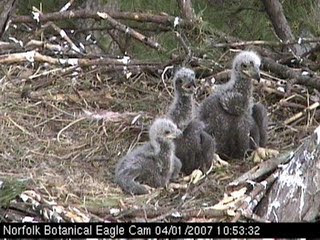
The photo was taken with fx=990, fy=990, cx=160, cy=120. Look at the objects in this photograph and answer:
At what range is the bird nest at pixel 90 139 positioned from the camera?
526 centimetres

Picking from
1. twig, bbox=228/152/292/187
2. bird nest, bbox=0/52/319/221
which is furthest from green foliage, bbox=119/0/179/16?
twig, bbox=228/152/292/187

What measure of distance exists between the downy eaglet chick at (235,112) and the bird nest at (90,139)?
14cm

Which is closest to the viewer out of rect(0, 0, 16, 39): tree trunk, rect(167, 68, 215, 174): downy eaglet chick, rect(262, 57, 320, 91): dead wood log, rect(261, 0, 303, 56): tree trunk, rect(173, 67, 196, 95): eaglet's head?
rect(167, 68, 215, 174): downy eaglet chick

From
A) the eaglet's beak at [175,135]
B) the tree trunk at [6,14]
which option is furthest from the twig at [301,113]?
the tree trunk at [6,14]

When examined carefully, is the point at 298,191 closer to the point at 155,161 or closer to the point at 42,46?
the point at 155,161

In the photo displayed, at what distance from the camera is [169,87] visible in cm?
720

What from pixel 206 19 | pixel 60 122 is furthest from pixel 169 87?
pixel 206 19

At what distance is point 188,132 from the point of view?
6.10 metres

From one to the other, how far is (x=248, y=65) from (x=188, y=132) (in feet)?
2.03

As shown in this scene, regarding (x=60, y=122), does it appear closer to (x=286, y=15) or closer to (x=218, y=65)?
(x=218, y=65)

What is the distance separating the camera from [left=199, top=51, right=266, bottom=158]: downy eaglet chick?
20.7 feet

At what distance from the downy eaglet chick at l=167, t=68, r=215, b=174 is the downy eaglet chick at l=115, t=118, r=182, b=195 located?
16cm

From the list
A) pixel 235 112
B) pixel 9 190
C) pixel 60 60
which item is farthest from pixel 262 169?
pixel 60 60

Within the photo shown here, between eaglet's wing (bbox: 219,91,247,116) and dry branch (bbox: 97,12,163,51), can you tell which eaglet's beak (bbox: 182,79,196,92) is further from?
dry branch (bbox: 97,12,163,51)
